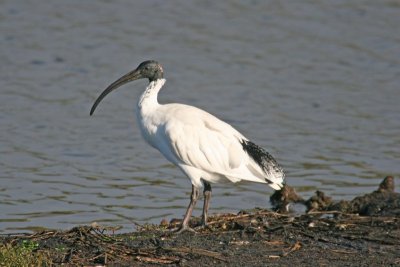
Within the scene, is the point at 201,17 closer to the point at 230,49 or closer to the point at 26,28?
the point at 230,49

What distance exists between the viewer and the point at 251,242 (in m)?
8.85

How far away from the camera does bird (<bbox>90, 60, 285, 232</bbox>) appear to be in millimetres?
9391

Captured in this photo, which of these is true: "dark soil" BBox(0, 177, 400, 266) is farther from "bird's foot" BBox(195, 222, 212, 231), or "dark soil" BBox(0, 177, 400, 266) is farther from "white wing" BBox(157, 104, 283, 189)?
"white wing" BBox(157, 104, 283, 189)

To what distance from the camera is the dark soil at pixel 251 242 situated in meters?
8.18

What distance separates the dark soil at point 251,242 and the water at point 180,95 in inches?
58.7

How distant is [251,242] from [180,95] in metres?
6.31

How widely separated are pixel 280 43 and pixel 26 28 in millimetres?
4199

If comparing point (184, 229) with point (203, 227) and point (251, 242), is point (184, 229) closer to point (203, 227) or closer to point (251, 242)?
point (203, 227)

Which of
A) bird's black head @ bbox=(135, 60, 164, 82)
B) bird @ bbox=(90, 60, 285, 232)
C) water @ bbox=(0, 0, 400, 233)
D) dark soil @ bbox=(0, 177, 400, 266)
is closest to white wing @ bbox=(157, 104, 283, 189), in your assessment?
bird @ bbox=(90, 60, 285, 232)

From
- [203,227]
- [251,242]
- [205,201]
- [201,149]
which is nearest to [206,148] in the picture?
[201,149]

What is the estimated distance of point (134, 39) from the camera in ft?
57.0

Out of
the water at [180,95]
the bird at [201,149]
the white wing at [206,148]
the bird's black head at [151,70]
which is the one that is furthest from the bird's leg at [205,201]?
the bird's black head at [151,70]

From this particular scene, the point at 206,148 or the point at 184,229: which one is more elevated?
the point at 206,148

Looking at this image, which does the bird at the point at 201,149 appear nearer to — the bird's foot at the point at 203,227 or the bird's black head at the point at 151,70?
the bird's foot at the point at 203,227
